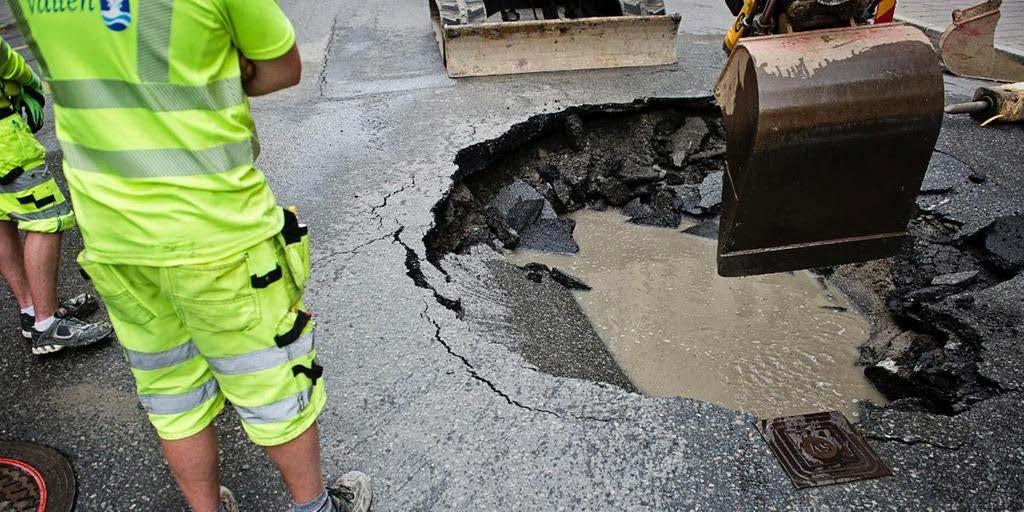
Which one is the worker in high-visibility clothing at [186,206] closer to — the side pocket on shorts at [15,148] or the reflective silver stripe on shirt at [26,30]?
the reflective silver stripe on shirt at [26,30]

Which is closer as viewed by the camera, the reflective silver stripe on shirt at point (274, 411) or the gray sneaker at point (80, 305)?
the reflective silver stripe on shirt at point (274, 411)

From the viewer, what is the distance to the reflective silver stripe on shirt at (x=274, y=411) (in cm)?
154

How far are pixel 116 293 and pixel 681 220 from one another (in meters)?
4.01

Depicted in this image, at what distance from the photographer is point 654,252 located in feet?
14.4

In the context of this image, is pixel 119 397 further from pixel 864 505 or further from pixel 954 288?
pixel 954 288

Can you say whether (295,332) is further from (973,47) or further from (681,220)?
(973,47)

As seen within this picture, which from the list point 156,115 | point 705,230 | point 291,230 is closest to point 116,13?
point 156,115

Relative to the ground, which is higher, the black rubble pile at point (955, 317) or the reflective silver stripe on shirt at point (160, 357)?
the reflective silver stripe on shirt at point (160, 357)

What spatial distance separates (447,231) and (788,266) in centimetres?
203

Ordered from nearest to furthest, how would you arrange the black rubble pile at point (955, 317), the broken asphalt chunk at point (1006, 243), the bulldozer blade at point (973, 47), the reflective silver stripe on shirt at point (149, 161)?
the reflective silver stripe on shirt at point (149, 161)
the black rubble pile at point (955, 317)
the broken asphalt chunk at point (1006, 243)
the bulldozer blade at point (973, 47)

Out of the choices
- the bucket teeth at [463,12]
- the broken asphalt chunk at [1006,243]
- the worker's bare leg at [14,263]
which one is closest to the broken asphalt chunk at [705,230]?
the broken asphalt chunk at [1006,243]

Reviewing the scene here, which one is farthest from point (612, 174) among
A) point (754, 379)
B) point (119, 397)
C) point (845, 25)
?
point (119, 397)

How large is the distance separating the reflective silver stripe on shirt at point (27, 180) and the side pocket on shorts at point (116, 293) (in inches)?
53.9

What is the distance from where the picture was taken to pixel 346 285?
3.04 m
